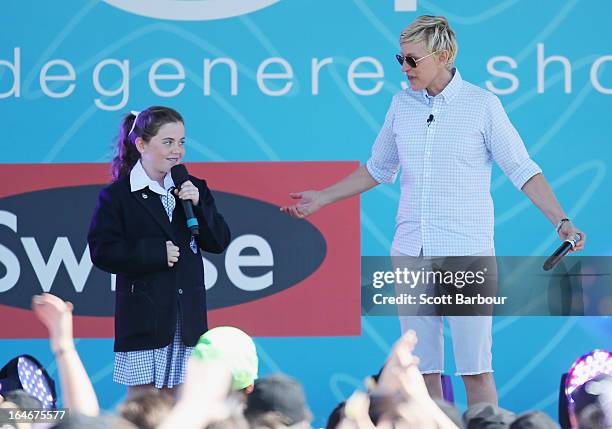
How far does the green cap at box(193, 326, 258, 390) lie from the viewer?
244cm

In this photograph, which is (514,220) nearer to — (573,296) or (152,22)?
(573,296)

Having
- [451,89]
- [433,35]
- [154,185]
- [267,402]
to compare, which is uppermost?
[433,35]

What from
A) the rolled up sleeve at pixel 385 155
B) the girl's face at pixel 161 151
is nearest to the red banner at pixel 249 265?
the rolled up sleeve at pixel 385 155

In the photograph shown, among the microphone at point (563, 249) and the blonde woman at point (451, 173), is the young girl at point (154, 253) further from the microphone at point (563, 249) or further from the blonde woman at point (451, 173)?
the microphone at point (563, 249)

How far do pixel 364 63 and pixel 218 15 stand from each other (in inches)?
28.0

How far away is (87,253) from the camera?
5.30 metres

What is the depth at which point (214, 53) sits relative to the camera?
5.25m

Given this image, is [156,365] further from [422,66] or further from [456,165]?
[422,66]

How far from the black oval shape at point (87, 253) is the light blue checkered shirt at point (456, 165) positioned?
0.99 metres

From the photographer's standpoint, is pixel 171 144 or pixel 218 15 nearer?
pixel 171 144

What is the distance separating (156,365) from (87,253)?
121cm

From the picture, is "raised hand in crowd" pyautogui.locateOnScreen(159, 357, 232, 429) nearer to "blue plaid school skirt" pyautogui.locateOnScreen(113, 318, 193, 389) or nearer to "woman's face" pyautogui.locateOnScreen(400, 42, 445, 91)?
"blue plaid school skirt" pyautogui.locateOnScreen(113, 318, 193, 389)

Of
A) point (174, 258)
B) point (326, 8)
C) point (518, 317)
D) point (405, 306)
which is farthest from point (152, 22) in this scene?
point (518, 317)

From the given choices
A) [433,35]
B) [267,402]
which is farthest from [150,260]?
[267,402]
